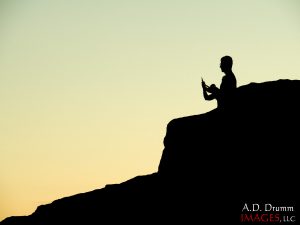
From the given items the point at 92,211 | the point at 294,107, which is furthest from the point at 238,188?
the point at 92,211

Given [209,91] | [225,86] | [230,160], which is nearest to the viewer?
[230,160]

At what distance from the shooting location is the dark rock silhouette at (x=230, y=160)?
13.0 m

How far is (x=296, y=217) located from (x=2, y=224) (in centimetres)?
1847

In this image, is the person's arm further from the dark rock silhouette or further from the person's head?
the dark rock silhouette

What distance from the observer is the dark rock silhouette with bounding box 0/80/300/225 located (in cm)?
1302

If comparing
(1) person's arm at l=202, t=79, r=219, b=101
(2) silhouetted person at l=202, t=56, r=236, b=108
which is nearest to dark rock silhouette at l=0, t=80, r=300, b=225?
(2) silhouetted person at l=202, t=56, r=236, b=108

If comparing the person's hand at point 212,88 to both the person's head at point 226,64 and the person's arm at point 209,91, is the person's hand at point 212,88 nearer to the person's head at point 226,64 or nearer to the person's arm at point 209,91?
the person's arm at point 209,91

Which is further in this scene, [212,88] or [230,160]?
[212,88]

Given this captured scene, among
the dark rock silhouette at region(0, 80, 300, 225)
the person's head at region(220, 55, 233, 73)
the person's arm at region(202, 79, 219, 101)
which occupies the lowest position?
the dark rock silhouette at region(0, 80, 300, 225)

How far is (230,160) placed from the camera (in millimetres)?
13969

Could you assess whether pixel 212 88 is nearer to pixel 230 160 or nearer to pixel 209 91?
pixel 209 91

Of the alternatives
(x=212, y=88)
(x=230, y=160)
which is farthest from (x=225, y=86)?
(x=230, y=160)

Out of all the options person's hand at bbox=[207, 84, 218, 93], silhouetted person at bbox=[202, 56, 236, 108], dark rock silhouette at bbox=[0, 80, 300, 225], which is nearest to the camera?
dark rock silhouette at bbox=[0, 80, 300, 225]

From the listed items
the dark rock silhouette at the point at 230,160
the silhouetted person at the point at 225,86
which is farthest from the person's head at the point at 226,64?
the dark rock silhouette at the point at 230,160
